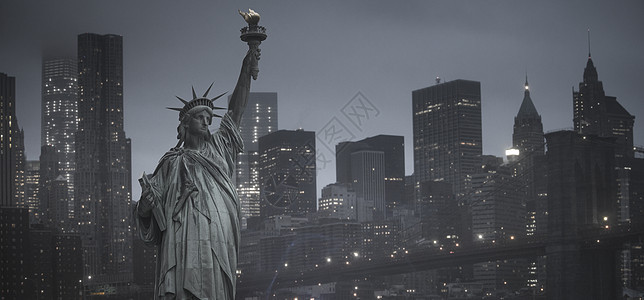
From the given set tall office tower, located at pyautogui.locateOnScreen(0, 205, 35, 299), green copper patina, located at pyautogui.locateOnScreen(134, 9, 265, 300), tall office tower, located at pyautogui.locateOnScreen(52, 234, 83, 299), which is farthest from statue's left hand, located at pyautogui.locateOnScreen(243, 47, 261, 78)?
tall office tower, located at pyautogui.locateOnScreen(52, 234, 83, 299)

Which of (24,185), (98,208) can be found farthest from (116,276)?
(98,208)

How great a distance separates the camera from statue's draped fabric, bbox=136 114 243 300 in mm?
9523

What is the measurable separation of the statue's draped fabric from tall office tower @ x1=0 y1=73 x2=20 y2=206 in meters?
116

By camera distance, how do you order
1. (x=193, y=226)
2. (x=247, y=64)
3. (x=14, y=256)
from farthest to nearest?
1. (x=14, y=256)
2. (x=247, y=64)
3. (x=193, y=226)

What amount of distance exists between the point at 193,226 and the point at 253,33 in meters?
2.23

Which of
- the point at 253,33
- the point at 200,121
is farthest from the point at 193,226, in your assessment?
the point at 253,33

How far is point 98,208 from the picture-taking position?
623ft

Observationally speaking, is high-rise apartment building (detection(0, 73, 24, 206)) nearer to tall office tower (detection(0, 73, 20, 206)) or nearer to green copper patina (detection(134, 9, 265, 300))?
tall office tower (detection(0, 73, 20, 206))

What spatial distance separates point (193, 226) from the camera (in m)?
9.61

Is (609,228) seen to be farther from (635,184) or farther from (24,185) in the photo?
(24,185)

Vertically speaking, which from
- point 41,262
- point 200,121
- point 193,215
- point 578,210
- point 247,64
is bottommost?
point 41,262

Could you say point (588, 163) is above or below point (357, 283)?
above

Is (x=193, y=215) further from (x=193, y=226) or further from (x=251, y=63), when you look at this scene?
(x=251, y=63)

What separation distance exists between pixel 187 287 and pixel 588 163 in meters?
104
